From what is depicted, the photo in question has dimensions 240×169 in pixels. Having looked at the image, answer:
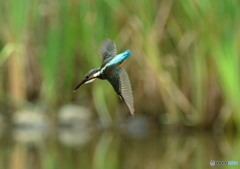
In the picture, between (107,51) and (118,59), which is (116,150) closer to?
(107,51)

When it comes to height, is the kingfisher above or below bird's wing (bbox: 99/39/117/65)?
below

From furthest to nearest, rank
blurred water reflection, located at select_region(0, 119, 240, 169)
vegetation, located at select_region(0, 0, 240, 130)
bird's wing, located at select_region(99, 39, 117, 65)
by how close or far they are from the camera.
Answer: vegetation, located at select_region(0, 0, 240, 130), blurred water reflection, located at select_region(0, 119, 240, 169), bird's wing, located at select_region(99, 39, 117, 65)

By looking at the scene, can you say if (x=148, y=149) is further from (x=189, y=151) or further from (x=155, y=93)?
(x=155, y=93)

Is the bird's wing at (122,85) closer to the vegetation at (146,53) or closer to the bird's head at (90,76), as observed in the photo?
the bird's head at (90,76)

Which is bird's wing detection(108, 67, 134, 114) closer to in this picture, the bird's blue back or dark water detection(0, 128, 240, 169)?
the bird's blue back

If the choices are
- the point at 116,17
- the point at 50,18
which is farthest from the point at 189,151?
the point at 50,18

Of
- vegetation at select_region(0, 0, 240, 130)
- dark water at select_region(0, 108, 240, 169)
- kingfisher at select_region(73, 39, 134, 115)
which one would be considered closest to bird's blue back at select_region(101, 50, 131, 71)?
kingfisher at select_region(73, 39, 134, 115)

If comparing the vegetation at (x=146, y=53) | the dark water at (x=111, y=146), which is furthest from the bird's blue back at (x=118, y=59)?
the vegetation at (x=146, y=53)
